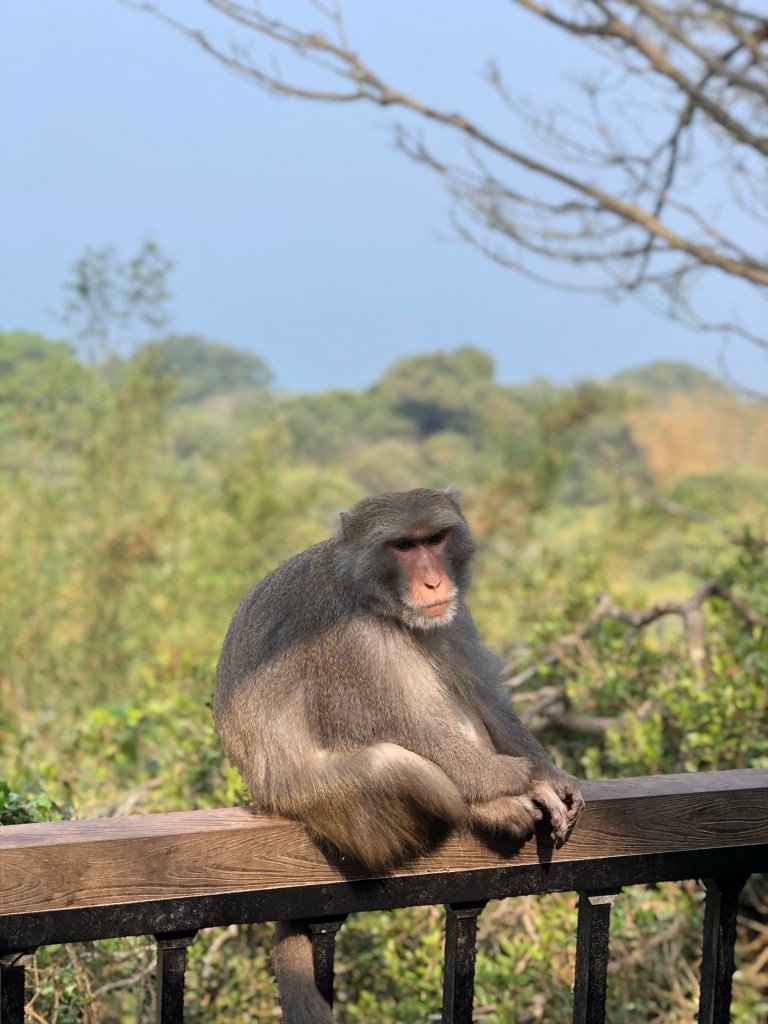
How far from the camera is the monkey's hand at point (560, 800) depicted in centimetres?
198

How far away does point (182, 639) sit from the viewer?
8195 mm

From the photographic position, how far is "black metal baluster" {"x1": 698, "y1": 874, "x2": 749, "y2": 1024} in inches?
80.5

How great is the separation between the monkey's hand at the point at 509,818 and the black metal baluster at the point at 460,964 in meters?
0.15

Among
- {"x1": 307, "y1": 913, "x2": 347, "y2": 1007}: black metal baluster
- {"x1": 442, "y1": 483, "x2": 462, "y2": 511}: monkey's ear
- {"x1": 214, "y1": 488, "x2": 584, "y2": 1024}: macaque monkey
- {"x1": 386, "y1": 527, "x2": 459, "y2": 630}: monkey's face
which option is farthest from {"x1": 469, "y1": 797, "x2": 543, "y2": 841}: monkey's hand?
{"x1": 442, "y1": 483, "x2": 462, "y2": 511}: monkey's ear

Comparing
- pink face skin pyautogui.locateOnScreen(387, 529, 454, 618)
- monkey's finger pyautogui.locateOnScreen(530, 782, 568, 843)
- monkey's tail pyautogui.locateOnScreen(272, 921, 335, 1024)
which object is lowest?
monkey's tail pyautogui.locateOnScreen(272, 921, 335, 1024)

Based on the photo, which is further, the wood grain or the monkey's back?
the monkey's back

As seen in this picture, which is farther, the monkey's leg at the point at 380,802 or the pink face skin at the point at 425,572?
the pink face skin at the point at 425,572

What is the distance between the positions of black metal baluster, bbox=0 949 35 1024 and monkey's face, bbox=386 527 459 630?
1.07m

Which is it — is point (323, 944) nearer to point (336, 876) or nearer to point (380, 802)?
point (336, 876)

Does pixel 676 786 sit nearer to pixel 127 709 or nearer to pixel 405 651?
pixel 405 651

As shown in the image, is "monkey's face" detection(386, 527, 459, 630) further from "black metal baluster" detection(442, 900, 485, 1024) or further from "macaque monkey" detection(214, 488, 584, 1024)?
"black metal baluster" detection(442, 900, 485, 1024)

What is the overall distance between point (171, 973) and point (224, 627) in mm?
6448

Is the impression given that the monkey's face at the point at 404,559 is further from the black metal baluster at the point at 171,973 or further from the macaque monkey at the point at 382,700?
the black metal baluster at the point at 171,973

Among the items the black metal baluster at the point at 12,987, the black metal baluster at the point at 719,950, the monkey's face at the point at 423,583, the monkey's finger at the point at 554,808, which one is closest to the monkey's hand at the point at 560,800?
the monkey's finger at the point at 554,808
